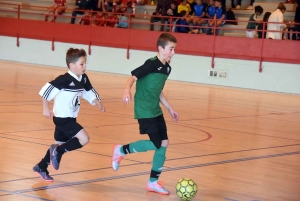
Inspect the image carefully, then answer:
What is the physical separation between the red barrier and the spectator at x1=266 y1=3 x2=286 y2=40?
1.10 feet

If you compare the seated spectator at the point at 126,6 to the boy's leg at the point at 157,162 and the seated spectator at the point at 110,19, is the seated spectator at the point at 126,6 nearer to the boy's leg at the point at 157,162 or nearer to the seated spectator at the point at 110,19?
the seated spectator at the point at 110,19

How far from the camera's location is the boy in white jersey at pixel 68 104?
612 centimetres

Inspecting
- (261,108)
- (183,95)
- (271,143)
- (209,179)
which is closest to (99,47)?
(183,95)

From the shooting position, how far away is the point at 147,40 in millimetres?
22484

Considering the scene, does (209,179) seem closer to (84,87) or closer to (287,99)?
(84,87)

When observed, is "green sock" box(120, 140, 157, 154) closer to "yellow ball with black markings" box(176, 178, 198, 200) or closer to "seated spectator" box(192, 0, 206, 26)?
"yellow ball with black markings" box(176, 178, 198, 200)

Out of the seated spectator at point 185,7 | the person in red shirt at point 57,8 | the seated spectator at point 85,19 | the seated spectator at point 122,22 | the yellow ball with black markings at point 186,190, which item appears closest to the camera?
the yellow ball with black markings at point 186,190

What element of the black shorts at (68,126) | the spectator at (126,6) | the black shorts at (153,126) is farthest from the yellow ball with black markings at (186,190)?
the spectator at (126,6)

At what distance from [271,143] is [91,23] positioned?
15653 millimetres

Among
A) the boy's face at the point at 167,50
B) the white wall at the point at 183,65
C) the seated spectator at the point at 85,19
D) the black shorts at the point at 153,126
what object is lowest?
the white wall at the point at 183,65

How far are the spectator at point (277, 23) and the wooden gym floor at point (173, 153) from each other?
15.5 feet

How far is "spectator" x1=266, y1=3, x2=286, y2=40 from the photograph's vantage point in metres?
19.5

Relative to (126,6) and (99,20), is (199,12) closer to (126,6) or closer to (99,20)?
(126,6)

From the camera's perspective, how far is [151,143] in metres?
→ 6.09
